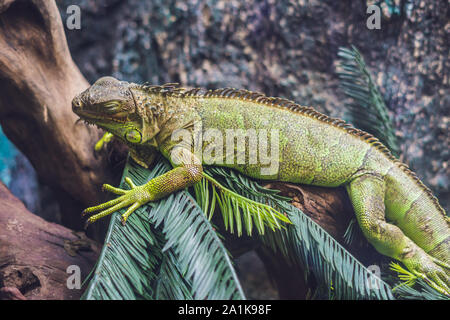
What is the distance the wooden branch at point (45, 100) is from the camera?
2.62 meters

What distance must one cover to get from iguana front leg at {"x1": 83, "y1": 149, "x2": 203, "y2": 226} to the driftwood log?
58 cm

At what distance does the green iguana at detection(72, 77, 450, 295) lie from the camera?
8.09 feet

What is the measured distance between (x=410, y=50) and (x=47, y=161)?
4.28m

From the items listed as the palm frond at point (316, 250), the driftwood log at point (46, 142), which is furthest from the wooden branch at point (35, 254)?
the palm frond at point (316, 250)

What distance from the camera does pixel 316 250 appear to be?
2.29 m

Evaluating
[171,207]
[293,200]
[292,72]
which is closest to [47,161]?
[171,207]

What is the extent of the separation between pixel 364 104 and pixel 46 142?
3071 mm

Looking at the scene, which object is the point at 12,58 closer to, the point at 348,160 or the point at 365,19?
the point at 348,160

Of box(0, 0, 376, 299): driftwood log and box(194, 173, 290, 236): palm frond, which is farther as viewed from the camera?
box(0, 0, 376, 299): driftwood log
